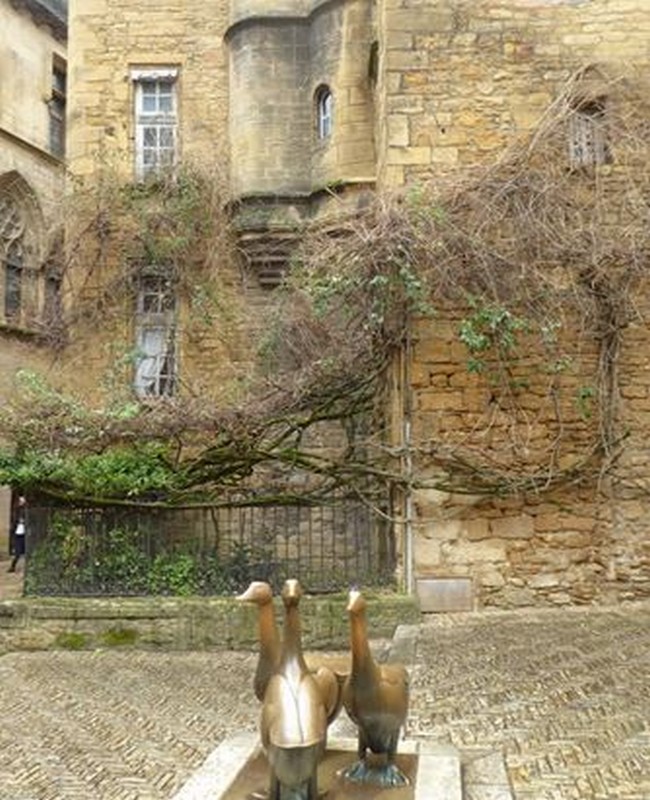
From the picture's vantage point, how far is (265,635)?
3.76 meters

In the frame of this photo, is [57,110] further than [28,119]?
Yes

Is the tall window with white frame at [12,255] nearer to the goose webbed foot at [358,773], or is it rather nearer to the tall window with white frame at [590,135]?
the tall window with white frame at [590,135]

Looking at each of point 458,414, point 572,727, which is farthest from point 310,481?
point 572,727

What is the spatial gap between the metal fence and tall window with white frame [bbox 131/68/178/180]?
7051 millimetres

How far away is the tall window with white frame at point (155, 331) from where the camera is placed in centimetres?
1348

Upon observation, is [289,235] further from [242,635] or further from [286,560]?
[242,635]

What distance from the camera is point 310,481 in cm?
993

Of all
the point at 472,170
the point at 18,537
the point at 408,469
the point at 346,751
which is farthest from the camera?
the point at 18,537

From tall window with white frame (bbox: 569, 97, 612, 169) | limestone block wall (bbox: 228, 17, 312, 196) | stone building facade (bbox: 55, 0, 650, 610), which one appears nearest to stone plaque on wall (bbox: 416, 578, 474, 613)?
stone building facade (bbox: 55, 0, 650, 610)

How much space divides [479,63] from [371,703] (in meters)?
8.20

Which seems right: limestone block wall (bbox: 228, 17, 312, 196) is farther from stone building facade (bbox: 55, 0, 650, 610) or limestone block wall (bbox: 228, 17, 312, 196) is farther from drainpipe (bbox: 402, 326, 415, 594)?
drainpipe (bbox: 402, 326, 415, 594)

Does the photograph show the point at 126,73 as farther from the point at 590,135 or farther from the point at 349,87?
the point at 590,135

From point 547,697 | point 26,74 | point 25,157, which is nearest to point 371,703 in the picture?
point 547,697

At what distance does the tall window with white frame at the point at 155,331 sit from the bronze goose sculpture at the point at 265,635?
9.73 meters
